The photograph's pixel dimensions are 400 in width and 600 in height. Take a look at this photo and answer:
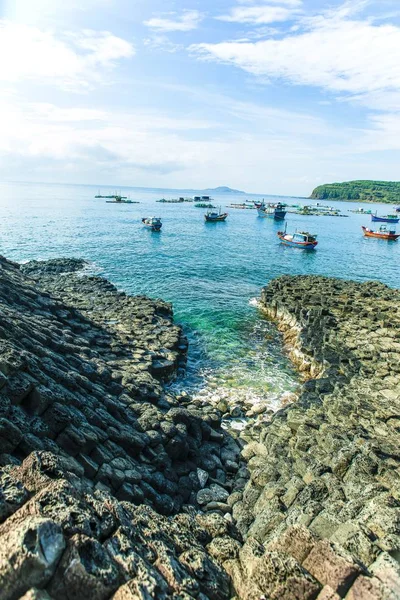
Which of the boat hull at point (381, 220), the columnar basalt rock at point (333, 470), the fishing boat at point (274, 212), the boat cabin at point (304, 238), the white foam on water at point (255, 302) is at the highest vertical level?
the fishing boat at point (274, 212)

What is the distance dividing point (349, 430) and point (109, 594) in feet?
39.9

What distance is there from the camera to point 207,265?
5559cm

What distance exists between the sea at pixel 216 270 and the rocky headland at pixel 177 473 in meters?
2.47

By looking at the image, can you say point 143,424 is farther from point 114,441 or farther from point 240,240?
point 240,240

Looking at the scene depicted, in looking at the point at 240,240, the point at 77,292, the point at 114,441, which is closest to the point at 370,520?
the point at 114,441

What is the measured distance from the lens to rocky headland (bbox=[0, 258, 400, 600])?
19.6 ft

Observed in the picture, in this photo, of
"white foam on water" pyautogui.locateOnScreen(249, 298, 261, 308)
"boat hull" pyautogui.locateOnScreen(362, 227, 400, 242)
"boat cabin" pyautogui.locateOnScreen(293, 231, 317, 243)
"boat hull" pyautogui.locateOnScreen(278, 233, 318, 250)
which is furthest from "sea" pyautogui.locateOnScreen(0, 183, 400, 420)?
"boat hull" pyautogui.locateOnScreen(362, 227, 400, 242)

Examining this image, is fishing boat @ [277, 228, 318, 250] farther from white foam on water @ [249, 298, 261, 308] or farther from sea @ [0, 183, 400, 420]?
white foam on water @ [249, 298, 261, 308]

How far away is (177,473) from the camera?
1381 centimetres

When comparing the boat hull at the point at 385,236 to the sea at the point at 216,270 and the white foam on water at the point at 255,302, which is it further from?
the white foam on water at the point at 255,302

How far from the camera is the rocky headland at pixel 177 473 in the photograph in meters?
5.96

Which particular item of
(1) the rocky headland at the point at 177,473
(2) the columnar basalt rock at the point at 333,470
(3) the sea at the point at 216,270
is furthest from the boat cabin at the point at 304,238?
(1) the rocky headland at the point at 177,473

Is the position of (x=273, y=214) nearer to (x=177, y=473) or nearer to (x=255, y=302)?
(x=255, y=302)

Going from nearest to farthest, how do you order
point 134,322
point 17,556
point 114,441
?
point 17,556 → point 114,441 → point 134,322
